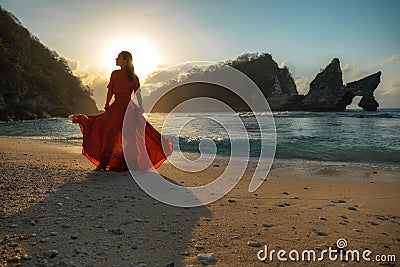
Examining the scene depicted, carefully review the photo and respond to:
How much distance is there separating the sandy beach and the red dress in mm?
521

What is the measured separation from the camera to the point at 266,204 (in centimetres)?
376

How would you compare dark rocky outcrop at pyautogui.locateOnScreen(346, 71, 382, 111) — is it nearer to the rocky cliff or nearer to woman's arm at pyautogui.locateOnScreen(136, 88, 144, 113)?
the rocky cliff

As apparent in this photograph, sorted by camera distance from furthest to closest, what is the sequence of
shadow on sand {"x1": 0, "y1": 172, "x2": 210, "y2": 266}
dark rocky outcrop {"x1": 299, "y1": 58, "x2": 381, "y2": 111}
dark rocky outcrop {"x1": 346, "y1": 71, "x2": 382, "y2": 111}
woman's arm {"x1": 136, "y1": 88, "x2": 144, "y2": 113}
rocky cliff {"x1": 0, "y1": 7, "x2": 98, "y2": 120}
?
dark rocky outcrop {"x1": 299, "y1": 58, "x2": 381, "y2": 111} < dark rocky outcrop {"x1": 346, "y1": 71, "x2": 382, "y2": 111} < rocky cliff {"x1": 0, "y1": 7, "x2": 98, "y2": 120} < woman's arm {"x1": 136, "y1": 88, "x2": 144, "y2": 113} < shadow on sand {"x1": 0, "y1": 172, "x2": 210, "y2": 266}

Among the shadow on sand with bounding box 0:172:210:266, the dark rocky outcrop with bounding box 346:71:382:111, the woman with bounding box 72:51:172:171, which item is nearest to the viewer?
the shadow on sand with bounding box 0:172:210:266

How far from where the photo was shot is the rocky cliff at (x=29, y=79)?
127 ft

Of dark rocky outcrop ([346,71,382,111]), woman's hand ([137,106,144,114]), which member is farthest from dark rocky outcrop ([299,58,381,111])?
woman's hand ([137,106,144,114])

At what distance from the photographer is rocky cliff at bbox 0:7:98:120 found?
3862cm

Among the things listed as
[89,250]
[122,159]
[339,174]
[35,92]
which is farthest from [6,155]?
[35,92]

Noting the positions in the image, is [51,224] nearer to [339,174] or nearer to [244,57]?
[339,174]

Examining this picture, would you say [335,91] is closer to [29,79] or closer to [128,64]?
[29,79]

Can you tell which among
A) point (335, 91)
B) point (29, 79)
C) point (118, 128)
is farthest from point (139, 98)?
point (335, 91)

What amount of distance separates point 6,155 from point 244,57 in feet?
320

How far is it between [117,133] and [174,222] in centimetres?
279

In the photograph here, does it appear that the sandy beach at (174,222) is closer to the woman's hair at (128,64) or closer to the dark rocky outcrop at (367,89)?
the woman's hair at (128,64)
